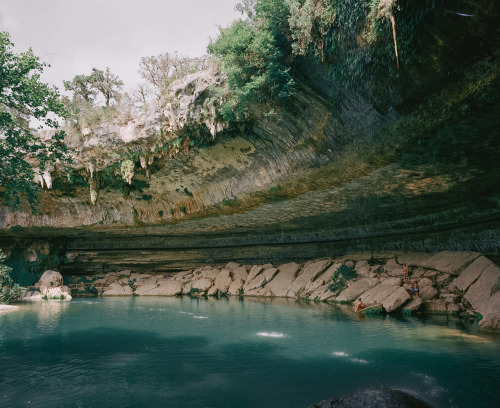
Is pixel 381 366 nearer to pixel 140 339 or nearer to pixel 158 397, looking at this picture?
pixel 158 397

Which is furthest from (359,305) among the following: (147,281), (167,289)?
(147,281)

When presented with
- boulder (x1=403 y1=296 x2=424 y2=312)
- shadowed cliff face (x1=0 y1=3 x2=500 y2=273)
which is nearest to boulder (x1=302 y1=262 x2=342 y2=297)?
shadowed cliff face (x1=0 y1=3 x2=500 y2=273)

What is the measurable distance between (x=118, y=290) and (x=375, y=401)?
18849 millimetres

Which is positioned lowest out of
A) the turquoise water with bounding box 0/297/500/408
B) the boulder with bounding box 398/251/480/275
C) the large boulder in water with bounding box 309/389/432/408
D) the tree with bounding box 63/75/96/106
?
the turquoise water with bounding box 0/297/500/408

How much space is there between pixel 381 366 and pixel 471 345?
2.31 meters

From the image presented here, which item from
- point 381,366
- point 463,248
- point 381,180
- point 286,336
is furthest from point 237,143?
point 463,248

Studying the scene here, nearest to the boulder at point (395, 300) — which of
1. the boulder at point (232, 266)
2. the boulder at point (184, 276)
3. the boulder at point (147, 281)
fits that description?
the boulder at point (232, 266)

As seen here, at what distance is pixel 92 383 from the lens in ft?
17.9

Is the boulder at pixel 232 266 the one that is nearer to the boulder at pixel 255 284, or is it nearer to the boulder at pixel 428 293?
the boulder at pixel 255 284

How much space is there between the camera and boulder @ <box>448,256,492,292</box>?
32.8ft

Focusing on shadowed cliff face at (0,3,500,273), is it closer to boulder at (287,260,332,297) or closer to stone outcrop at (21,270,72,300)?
boulder at (287,260,332,297)

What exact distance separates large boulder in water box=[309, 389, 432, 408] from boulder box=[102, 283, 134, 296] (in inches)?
699

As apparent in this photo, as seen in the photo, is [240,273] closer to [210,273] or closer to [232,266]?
[232,266]

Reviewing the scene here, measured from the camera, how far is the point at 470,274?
1018 cm
